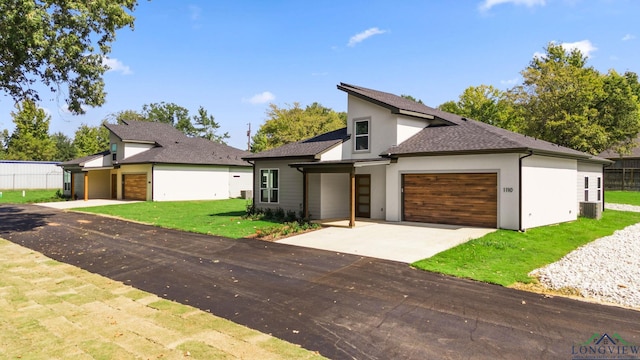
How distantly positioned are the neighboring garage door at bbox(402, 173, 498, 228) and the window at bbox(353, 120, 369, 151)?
2.86 m

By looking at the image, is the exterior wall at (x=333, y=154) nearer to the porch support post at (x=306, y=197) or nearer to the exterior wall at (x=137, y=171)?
the porch support post at (x=306, y=197)

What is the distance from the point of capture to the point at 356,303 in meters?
6.68

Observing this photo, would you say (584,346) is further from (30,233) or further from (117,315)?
(30,233)

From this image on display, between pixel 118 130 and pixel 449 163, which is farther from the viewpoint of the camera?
pixel 118 130

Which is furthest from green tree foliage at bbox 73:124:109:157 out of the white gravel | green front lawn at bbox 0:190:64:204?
the white gravel

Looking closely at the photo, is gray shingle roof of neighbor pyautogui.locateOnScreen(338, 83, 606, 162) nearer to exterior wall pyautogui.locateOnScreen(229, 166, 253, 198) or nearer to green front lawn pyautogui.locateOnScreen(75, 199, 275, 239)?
green front lawn pyautogui.locateOnScreen(75, 199, 275, 239)

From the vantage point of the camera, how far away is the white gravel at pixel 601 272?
719 cm

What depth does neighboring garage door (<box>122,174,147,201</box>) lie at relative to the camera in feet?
97.5

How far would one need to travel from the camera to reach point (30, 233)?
47.5 ft

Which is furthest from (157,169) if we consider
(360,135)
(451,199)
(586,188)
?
(586,188)

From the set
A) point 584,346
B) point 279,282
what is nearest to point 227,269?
point 279,282

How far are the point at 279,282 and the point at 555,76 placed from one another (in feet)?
96.7

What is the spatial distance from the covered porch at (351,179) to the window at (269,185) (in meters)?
2.31

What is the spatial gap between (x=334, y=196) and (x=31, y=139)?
58.8m
